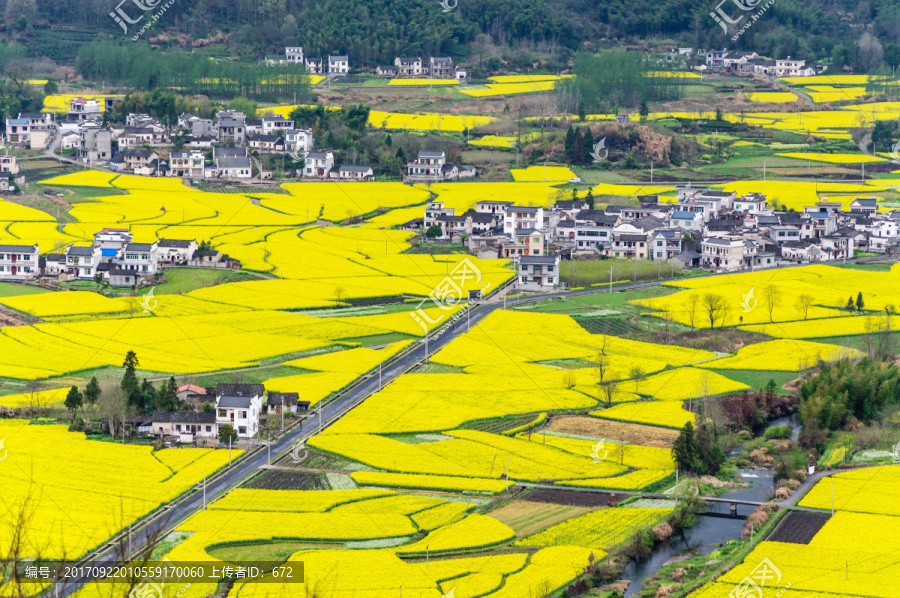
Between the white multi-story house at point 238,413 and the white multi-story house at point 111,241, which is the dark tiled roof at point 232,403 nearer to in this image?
the white multi-story house at point 238,413

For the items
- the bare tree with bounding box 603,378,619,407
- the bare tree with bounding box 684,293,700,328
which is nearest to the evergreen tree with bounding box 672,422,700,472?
the bare tree with bounding box 603,378,619,407

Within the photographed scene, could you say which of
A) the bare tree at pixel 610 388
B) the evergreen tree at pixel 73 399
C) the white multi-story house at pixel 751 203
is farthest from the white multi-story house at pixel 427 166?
the evergreen tree at pixel 73 399

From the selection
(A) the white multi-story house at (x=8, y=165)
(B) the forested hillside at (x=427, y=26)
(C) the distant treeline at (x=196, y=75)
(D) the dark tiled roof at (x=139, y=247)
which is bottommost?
(D) the dark tiled roof at (x=139, y=247)

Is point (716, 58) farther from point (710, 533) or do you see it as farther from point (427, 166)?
point (710, 533)

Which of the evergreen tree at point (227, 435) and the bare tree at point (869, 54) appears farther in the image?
the bare tree at point (869, 54)

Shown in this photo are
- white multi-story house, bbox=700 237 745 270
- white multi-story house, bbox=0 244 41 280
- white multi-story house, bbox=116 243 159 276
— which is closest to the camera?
white multi-story house, bbox=0 244 41 280

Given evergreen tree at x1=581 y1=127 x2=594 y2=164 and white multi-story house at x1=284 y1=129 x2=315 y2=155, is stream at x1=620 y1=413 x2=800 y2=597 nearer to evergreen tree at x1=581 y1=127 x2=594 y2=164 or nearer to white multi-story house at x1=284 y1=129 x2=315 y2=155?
evergreen tree at x1=581 y1=127 x2=594 y2=164

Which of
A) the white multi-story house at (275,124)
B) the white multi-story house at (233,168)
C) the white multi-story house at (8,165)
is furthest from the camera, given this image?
the white multi-story house at (275,124)
